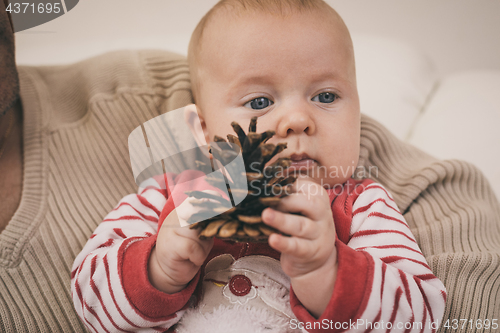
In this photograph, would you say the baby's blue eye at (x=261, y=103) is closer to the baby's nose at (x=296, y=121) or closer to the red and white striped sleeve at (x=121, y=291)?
the baby's nose at (x=296, y=121)

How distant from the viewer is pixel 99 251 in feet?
2.10

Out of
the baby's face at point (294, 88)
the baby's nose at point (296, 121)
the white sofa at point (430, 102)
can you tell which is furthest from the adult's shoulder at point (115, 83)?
the white sofa at point (430, 102)

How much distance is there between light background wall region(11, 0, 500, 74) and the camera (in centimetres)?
78

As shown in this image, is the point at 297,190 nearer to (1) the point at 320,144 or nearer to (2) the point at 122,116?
(1) the point at 320,144

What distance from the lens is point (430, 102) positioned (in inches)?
55.3

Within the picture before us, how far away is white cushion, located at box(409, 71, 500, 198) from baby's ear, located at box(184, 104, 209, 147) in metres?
0.82

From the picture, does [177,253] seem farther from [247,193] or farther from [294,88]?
[294,88]

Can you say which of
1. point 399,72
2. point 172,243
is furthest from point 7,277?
point 399,72

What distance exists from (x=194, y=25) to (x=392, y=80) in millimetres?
827

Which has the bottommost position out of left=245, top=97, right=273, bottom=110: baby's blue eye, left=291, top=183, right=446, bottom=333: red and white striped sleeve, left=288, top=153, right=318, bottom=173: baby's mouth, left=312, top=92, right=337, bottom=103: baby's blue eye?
left=291, top=183, right=446, bottom=333: red and white striped sleeve

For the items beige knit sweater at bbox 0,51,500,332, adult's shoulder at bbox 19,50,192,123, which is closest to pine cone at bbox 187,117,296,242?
beige knit sweater at bbox 0,51,500,332

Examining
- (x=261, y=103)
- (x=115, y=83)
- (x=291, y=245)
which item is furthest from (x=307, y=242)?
(x=115, y=83)

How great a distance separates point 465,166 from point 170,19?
85cm

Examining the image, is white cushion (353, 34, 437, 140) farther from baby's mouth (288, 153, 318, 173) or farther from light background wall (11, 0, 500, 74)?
baby's mouth (288, 153, 318, 173)
